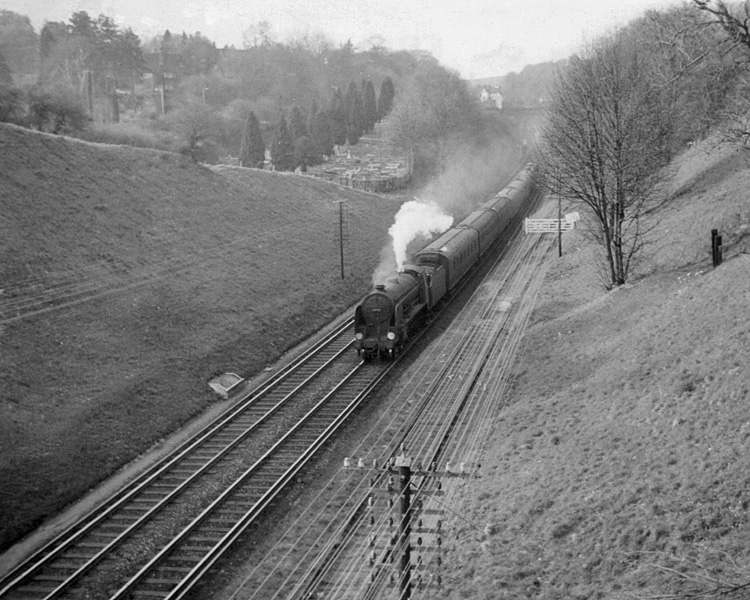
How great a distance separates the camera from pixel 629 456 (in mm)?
13961

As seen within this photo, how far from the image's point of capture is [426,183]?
74188mm

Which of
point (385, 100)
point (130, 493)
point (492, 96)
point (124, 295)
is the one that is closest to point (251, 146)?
point (124, 295)

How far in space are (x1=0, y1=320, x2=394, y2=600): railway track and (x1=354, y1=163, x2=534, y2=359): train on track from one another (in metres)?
2.07

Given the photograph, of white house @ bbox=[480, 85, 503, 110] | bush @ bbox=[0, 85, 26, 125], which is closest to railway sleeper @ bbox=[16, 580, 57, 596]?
bush @ bbox=[0, 85, 26, 125]

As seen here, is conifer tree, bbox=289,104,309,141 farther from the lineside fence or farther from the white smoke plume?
the lineside fence

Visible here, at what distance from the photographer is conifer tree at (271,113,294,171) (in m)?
71.5

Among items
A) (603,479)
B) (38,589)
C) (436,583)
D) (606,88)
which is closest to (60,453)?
(38,589)

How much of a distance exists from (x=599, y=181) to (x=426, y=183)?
157ft

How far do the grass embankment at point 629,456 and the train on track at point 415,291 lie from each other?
191 inches

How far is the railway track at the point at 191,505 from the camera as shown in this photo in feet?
44.1

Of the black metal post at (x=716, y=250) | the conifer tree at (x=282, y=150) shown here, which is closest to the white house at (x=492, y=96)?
the conifer tree at (x=282, y=150)

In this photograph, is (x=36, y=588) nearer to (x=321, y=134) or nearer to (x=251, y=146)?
(x=251, y=146)

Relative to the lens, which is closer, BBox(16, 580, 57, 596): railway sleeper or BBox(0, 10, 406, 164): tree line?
BBox(16, 580, 57, 596): railway sleeper

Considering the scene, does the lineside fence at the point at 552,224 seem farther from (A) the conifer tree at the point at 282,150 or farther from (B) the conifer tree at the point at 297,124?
(B) the conifer tree at the point at 297,124
